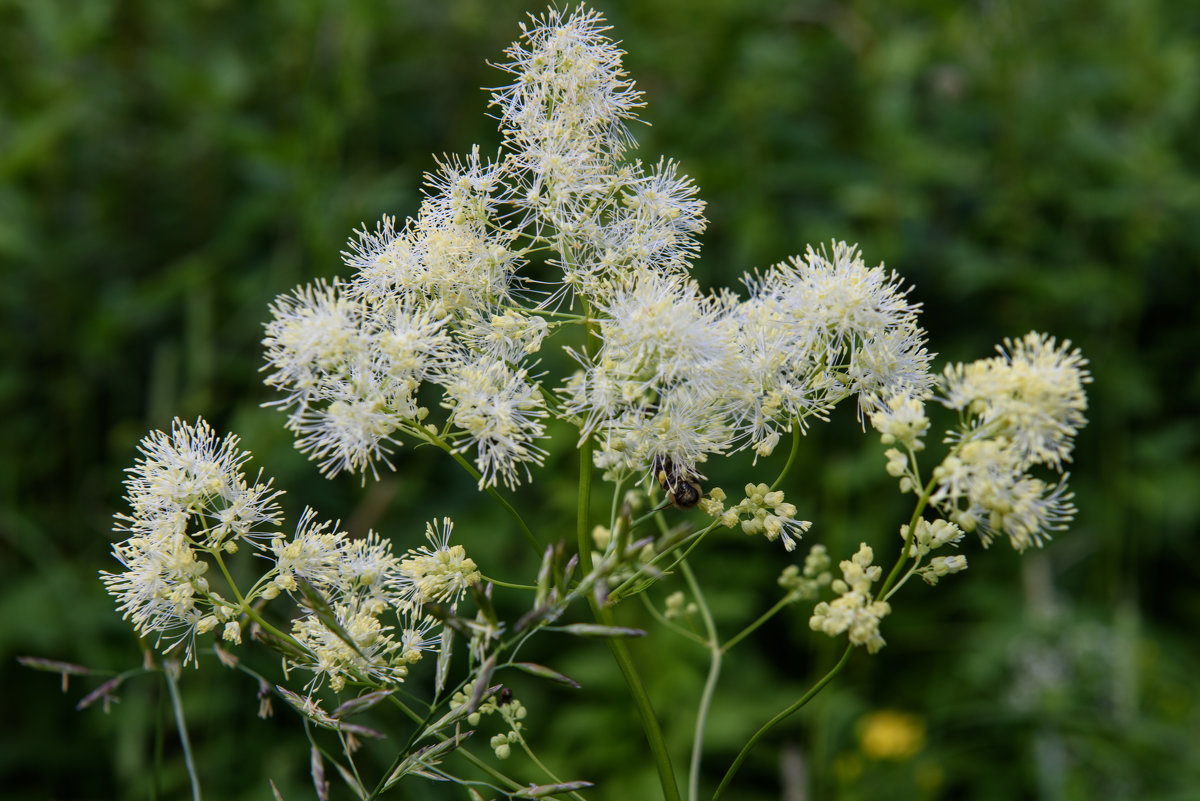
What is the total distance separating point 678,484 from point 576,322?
10.4 inches

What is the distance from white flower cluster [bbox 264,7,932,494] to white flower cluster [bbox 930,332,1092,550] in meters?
0.14

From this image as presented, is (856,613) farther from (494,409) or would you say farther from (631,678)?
(494,409)

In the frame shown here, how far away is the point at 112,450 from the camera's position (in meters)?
3.67

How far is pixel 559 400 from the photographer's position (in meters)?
1.37

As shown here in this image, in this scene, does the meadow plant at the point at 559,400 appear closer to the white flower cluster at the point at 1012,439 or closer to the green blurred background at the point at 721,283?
the white flower cluster at the point at 1012,439

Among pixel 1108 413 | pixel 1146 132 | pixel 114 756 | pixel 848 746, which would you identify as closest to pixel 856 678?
pixel 848 746

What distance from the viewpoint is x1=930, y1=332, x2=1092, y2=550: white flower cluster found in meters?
1.17

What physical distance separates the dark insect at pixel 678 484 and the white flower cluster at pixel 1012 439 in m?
0.32

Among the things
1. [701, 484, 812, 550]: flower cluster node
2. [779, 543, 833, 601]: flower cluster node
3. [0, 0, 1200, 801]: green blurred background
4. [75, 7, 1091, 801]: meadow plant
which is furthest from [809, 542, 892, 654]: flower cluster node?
[0, 0, 1200, 801]: green blurred background

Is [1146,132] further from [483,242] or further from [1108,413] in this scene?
[483,242]

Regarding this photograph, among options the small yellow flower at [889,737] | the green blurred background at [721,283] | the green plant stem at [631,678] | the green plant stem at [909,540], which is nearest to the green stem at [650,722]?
the green plant stem at [631,678]

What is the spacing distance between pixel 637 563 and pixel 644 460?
14 cm

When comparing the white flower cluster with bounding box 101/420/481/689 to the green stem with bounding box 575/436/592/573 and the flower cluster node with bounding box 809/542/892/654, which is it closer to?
the green stem with bounding box 575/436/592/573

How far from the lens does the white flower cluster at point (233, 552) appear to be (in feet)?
4.27
